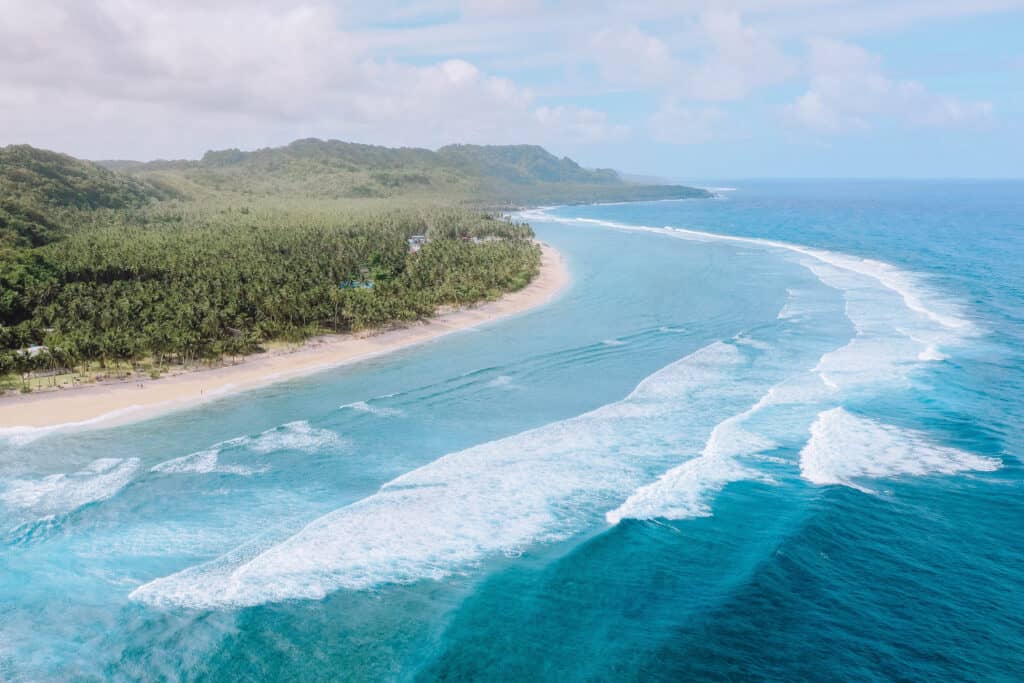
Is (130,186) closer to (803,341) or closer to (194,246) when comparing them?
(194,246)

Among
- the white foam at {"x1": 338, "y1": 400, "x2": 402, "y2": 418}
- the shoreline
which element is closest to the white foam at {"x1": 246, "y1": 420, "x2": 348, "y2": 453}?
the white foam at {"x1": 338, "y1": 400, "x2": 402, "y2": 418}

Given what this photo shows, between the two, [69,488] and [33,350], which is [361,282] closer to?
[33,350]

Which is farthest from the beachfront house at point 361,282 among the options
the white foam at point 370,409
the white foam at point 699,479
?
the white foam at point 699,479

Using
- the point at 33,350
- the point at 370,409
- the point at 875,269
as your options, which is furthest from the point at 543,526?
the point at 875,269

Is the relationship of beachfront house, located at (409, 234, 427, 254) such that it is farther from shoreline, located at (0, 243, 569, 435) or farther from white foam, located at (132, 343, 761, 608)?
white foam, located at (132, 343, 761, 608)

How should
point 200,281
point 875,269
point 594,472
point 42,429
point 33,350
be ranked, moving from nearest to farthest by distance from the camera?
point 594,472, point 42,429, point 33,350, point 200,281, point 875,269

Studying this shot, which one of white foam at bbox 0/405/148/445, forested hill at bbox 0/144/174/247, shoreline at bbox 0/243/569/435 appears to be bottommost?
white foam at bbox 0/405/148/445
